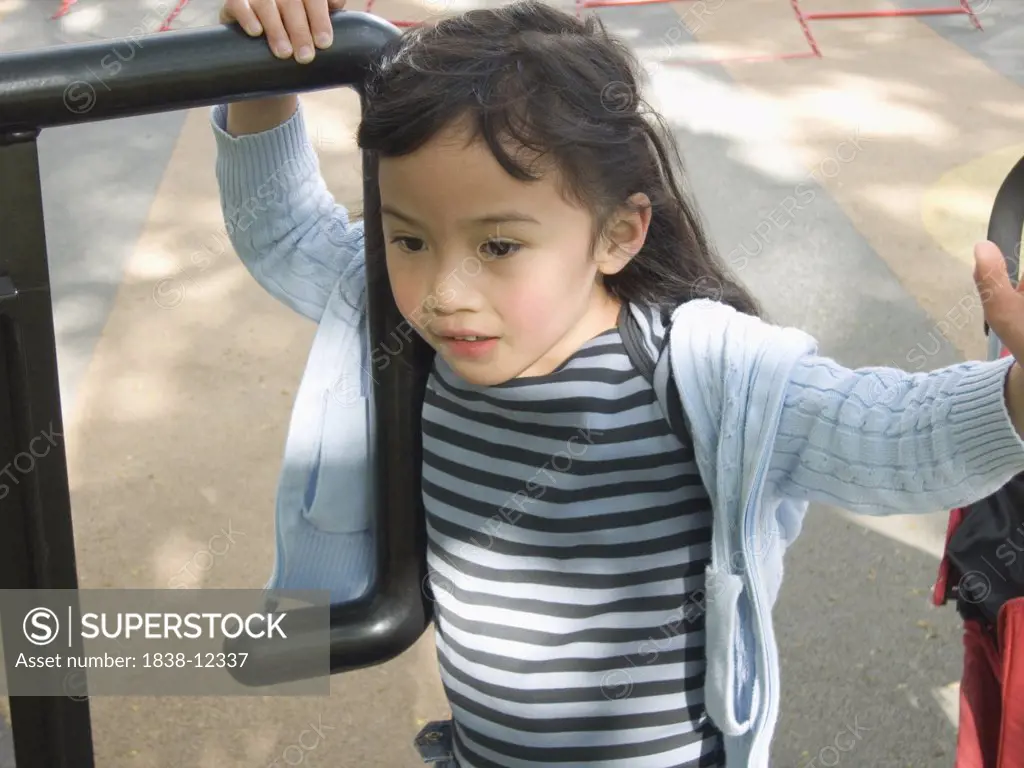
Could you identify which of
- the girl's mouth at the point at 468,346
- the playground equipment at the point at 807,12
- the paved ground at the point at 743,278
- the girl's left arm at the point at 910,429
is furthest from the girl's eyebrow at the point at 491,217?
the playground equipment at the point at 807,12

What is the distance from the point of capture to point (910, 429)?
1.07 m

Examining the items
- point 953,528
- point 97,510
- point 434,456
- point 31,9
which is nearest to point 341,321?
point 434,456

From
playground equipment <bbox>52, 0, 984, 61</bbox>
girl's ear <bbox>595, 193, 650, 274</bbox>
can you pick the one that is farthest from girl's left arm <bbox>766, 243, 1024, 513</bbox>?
playground equipment <bbox>52, 0, 984, 61</bbox>

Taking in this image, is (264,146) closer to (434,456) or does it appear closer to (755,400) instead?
(434,456)

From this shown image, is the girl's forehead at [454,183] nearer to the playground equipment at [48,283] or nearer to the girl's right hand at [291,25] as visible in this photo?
the playground equipment at [48,283]

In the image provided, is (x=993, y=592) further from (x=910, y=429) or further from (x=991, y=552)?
(x=910, y=429)

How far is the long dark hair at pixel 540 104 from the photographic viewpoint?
44.4 inches

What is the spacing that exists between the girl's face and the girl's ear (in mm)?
48

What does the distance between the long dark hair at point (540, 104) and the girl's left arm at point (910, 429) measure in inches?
9.0

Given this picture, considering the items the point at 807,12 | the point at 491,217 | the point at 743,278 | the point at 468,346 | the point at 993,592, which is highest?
the point at 491,217

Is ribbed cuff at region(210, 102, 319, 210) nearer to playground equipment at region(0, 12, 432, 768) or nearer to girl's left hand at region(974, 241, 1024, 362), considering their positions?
playground equipment at region(0, 12, 432, 768)

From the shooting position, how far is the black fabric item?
142cm

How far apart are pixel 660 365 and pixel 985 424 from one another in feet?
0.99

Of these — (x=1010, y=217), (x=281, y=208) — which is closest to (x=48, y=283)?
(x=281, y=208)
